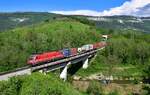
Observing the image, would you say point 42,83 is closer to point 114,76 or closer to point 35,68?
point 35,68

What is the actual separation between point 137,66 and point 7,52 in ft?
232

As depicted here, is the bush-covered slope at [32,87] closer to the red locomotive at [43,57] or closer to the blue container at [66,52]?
the red locomotive at [43,57]

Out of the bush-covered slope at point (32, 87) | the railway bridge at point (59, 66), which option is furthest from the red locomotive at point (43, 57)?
the bush-covered slope at point (32, 87)

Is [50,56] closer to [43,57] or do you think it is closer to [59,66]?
[43,57]

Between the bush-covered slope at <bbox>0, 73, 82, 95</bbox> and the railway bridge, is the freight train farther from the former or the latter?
the bush-covered slope at <bbox>0, 73, 82, 95</bbox>

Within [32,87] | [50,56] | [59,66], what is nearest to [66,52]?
[59,66]

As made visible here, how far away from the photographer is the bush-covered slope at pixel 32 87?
64312 millimetres

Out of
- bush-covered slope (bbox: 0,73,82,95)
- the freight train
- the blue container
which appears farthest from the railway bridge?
bush-covered slope (bbox: 0,73,82,95)

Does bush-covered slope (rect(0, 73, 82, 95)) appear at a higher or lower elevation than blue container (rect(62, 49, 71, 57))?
higher

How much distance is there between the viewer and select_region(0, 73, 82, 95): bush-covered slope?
6431 centimetres

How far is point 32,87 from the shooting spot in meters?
64.9

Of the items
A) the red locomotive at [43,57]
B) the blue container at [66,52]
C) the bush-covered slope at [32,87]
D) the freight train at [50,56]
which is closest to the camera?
the bush-covered slope at [32,87]

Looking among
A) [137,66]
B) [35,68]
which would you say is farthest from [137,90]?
[137,66]

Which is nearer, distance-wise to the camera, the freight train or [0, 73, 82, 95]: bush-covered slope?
[0, 73, 82, 95]: bush-covered slope
